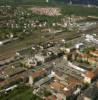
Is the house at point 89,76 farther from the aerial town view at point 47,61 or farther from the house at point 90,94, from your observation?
the house at point 90,94

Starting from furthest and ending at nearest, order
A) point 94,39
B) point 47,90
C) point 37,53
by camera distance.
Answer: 1. point 94,39
2. point 37,53
3. point 47,90

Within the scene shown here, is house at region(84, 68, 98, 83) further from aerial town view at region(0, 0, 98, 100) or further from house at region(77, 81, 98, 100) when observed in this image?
house at region(77, 81, 98, 100)

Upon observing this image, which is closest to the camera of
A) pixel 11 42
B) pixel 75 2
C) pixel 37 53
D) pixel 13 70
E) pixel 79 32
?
pixel 13 70

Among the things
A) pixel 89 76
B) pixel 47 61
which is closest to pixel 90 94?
pixel 89 76

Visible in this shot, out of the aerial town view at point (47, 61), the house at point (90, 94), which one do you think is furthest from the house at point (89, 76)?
the house at point (90, 94)

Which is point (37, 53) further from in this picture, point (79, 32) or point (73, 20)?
point (73, 20)

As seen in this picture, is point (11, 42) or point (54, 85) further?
point (11, 42)

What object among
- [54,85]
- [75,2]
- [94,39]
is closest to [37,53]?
[54,85]

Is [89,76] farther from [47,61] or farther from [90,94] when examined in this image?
[47,61]
